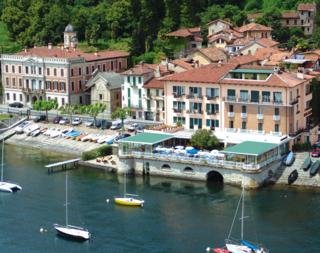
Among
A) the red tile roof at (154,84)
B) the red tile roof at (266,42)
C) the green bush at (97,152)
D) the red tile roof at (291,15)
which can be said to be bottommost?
the green bush at (97,152)

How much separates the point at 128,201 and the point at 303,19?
56715 millimetres

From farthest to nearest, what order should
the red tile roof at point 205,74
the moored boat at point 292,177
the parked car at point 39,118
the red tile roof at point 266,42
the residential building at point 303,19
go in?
the residential building at point 303,19, the red tile roof at point 266,42, the parked car at point 39,118, the red tile roof at point 205,74, the moored boat at point 292,177

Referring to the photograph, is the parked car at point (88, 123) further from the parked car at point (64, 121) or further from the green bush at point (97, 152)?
the green bush at point (97, 152)

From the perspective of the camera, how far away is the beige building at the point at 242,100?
70312 mm

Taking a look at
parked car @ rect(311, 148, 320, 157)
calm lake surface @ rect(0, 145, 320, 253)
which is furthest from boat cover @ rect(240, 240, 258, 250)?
parked car @ rect(311, 148, 320, 157)

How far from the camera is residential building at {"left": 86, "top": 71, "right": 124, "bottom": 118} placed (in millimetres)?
89050

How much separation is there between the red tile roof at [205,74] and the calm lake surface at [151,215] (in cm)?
1142

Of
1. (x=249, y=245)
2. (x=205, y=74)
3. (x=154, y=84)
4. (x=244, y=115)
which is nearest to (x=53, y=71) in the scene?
(x=154, y=84)

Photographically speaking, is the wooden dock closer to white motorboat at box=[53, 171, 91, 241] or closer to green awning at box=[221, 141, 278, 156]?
green awning at box=[221, 141, 278, 156]

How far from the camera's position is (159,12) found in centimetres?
10975

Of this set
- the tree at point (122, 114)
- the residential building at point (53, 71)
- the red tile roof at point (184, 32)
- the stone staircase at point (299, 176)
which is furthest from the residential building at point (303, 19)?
the stone staircase at point (299, 176)

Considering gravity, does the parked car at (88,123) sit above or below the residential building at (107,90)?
below

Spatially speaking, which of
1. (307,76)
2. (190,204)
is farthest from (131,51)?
(190,204)

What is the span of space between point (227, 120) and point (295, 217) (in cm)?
1802
